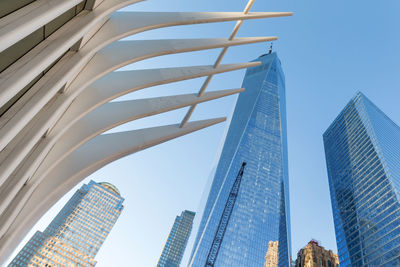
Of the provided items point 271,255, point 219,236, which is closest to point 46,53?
point 219,236

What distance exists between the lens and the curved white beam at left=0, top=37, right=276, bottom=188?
4.37 metres

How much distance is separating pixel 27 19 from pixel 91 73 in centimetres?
500

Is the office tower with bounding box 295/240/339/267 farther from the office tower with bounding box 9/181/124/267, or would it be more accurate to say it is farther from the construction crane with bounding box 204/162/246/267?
the office tower with bounding box 9/181/124/267

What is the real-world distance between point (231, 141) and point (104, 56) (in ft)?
475

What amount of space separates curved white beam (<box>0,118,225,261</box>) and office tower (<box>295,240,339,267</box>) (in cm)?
7745

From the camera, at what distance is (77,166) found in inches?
420

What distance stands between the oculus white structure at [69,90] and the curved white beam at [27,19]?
1cm

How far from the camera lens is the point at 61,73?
5.38m

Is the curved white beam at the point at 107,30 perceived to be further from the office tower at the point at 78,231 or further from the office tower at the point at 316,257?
the office tower at the point at 78,231

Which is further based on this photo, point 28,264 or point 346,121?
point 28,264

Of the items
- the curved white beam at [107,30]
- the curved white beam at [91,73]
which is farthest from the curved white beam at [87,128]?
the curved white beam at [107,30]

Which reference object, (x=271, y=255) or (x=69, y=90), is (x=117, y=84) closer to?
(x=69, y=90)

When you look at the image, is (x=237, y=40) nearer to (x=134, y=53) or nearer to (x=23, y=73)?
(x=134, y=53)

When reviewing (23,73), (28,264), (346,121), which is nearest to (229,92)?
(23,73)
